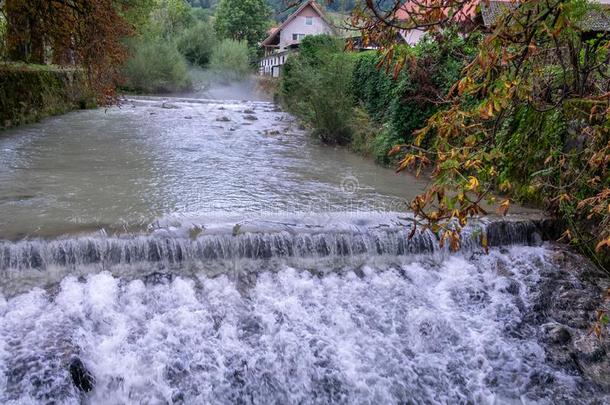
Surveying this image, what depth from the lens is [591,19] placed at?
23.5 ft

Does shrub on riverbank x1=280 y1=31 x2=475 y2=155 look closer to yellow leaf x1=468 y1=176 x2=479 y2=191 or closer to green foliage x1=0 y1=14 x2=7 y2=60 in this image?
green foliage x1=0 y1=14 x2=7 y2=60

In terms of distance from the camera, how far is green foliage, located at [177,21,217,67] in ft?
145

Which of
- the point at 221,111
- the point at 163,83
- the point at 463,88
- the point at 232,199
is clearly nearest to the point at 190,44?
the point at 163,83

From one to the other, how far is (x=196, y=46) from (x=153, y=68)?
1248cm

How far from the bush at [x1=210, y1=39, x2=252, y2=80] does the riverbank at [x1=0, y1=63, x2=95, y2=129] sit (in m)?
22.5

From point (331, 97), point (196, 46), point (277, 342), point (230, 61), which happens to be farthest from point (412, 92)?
point (196, 46)

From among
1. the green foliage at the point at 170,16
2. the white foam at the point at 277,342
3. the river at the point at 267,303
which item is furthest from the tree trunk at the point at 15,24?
the green foliage at the point at 170,16

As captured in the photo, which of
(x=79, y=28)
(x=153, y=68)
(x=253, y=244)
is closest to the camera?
(x=253, y=244)

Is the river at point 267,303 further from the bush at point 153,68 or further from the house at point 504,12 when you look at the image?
the bush at point 153,68

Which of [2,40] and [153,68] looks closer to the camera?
[2,40]

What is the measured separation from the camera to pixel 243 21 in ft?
180

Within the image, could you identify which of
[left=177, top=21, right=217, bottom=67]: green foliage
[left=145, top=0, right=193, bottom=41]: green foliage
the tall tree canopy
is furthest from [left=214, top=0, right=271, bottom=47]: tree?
the tall tree canopy

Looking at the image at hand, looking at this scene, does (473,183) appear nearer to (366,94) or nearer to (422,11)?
(422,11)

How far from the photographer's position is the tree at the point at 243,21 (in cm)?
5459
